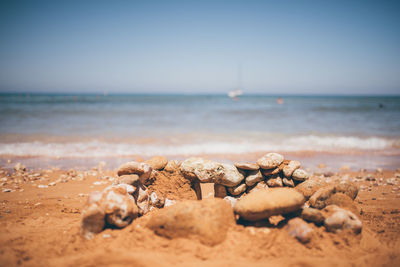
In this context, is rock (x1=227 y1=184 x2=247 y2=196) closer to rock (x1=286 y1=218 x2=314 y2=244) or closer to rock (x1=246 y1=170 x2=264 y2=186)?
rock (x1=246 y1=170 x2=264 y2=186)

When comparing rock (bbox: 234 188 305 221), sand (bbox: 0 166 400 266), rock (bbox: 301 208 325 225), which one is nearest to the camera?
sand (bbox: 0 166 400 266)

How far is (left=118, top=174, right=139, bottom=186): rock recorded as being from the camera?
426 centimetres

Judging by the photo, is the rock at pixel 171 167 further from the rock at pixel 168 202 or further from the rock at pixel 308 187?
the rock at pixel 308 187

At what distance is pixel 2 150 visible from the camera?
10352mm

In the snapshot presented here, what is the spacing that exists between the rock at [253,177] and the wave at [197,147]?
6135mm

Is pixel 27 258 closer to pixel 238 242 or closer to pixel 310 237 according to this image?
pixel 238 242

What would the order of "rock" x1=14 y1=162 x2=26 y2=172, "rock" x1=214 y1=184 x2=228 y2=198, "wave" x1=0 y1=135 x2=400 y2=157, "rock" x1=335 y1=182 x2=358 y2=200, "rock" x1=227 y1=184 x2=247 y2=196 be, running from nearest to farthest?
"rock" x1=335 y1=182 x2=358 y2=200 < "rock" x1=227 y1=184 x2=247 y2=196 < "rock" x1=214 y1=184 x2=228 y2=198 < "rock" x1=14 y1=162 x2=26 y2=172 < "wave" x1=0 y1=135 x2=400 y2=157

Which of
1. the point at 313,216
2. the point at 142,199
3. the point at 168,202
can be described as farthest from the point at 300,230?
the point at 142,199

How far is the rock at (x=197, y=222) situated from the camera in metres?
3.29

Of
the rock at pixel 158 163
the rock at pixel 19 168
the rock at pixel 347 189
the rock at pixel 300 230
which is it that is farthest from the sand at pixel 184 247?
the rock at pixel 19 168

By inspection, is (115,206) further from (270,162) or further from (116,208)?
(270,162)

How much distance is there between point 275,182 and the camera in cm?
460

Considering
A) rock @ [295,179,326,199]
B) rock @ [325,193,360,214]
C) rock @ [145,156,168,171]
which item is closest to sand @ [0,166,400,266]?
rock @ [325,193,360,214]

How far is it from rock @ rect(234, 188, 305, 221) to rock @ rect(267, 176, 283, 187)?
40.2 inches
